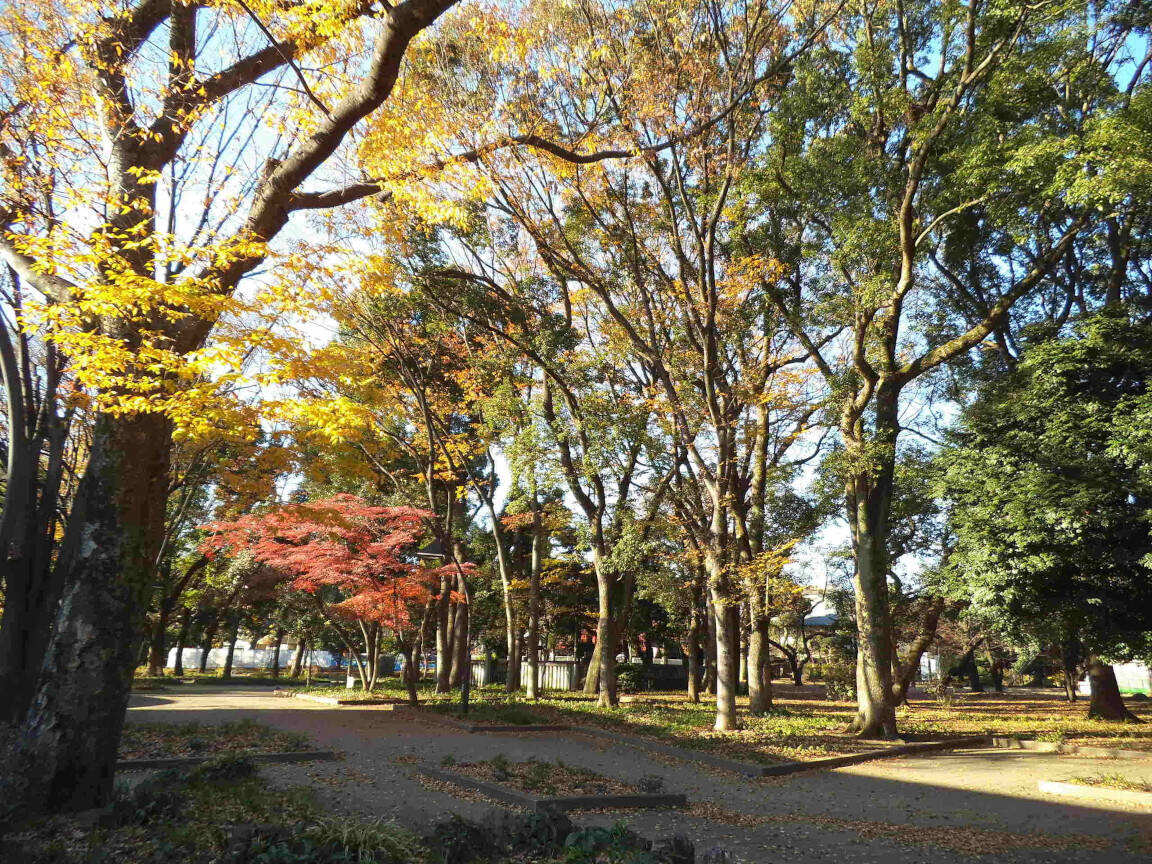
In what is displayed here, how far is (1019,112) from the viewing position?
11617 mm

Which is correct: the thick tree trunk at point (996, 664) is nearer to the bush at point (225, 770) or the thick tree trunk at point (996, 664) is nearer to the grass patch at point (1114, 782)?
the grass patch at point (1114, 782)

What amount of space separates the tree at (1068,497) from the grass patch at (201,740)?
11.3 metres

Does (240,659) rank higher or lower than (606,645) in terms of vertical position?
lower

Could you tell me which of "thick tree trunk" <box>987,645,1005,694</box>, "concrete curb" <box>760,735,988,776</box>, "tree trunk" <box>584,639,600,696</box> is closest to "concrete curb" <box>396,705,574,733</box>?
"concrete curb" <box>760,735,988,776</box>

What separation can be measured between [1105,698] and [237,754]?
709 inches

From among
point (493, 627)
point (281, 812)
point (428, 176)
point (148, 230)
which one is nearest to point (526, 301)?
point (428, 176)

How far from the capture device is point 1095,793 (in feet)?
26.0

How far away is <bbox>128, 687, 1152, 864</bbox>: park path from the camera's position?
6.05 m

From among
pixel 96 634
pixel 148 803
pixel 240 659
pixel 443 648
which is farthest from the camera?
pixel 240 659

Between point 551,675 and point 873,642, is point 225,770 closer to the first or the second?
point 873,642

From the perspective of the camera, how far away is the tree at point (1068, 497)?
10102 mm

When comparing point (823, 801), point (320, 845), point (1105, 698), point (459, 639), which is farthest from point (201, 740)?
point (1105, 698)

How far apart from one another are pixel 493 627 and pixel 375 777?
20240 mm

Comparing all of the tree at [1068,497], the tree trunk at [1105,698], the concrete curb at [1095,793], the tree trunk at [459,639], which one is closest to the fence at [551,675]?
the tree trunk at [459,639]
